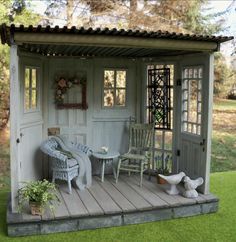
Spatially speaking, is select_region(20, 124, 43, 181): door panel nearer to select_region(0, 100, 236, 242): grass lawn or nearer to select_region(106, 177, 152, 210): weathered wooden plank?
select_region(0, 100, 236, 242): grass lawn

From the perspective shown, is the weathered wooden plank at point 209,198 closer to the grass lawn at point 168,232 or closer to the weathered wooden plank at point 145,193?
the grass lawn at point 168,232

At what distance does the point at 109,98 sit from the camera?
22.2 feet

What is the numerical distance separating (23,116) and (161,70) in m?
2.50

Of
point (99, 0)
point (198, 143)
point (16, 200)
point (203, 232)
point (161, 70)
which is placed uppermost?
point (99, 0)

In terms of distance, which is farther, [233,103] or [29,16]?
[233,103]

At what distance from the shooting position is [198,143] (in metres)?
5.60

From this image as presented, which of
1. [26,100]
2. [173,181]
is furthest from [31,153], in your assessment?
[173,181]

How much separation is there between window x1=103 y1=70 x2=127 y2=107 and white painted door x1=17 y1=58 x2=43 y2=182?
1.22m

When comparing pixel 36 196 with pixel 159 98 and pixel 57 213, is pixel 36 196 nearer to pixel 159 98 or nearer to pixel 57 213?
pixel 57 213

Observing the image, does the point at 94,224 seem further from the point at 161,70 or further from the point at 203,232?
the point at 161,70

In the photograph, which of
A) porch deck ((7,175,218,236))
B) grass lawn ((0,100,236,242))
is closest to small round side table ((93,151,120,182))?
porch deck ((7,175,218,236))

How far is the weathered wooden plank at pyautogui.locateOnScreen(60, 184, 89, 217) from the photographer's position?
4.69 metres

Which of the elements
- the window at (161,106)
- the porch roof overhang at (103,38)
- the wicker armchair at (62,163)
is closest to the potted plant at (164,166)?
the window at (161,106)

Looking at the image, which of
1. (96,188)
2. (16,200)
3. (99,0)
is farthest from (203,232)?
(99,0)
